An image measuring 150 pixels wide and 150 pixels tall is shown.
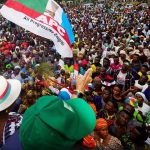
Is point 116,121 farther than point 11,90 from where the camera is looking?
Yes

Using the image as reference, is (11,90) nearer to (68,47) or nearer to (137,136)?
(137,136)

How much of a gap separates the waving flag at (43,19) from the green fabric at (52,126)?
3635mm

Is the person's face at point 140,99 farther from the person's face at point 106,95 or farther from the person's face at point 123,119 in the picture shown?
the person's face at point 123,119

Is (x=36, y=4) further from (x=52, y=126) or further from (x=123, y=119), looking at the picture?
(x=52, y=126)

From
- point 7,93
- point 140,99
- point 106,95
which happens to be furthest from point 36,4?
point 7,93

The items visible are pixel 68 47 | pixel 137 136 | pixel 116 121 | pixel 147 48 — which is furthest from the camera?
pixel 147 48

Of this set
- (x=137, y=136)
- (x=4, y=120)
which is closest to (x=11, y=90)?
(x=4, y=120)

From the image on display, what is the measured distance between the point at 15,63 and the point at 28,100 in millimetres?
7393

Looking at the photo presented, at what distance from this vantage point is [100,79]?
6.52m

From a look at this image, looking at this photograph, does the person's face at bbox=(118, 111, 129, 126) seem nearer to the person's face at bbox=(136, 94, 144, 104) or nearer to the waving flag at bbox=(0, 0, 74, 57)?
the person's face at bbox=(136, 94, 144, 104)

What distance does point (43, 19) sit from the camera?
536cm

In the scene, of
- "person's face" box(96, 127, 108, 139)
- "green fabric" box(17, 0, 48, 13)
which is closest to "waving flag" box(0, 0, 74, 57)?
"green fabric" box(17, 0, 48, 13)

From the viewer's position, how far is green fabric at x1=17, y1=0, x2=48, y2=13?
5516 mm

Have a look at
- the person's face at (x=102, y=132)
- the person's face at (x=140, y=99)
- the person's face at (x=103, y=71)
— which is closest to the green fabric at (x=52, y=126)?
the person's face at (x=102, y=132)
